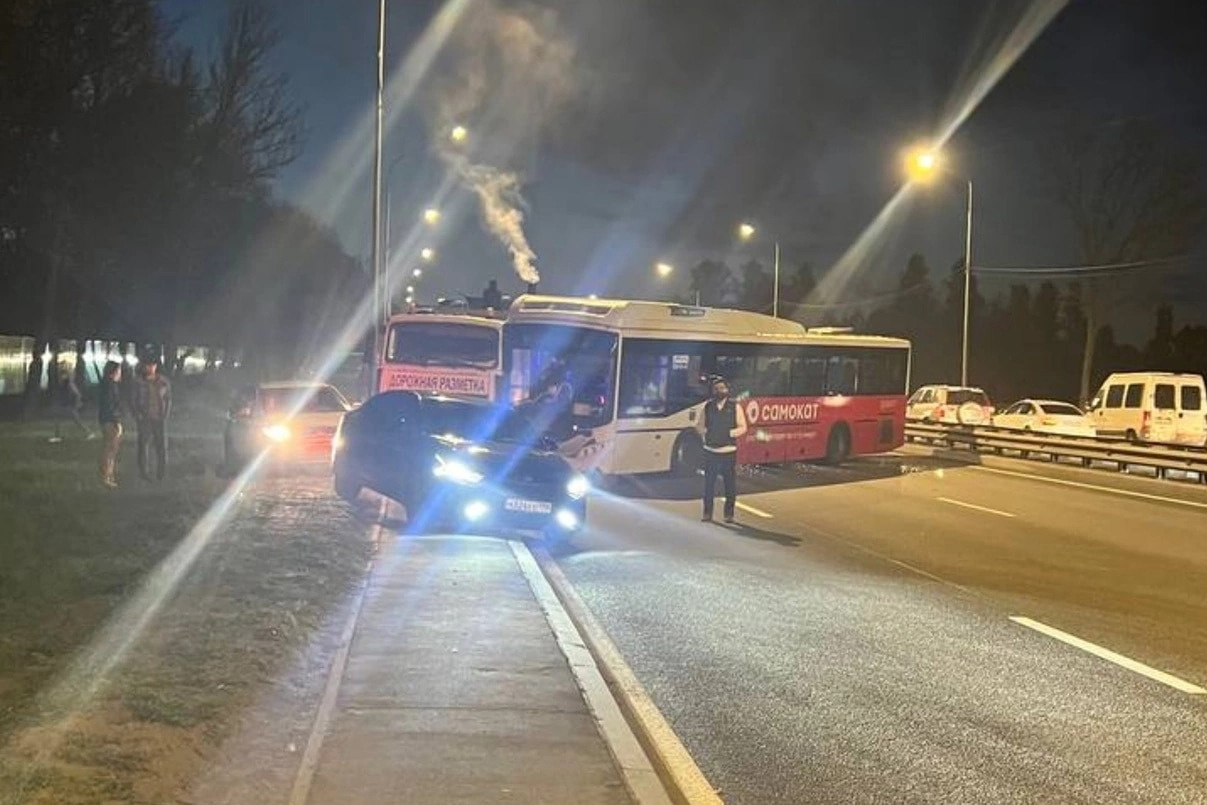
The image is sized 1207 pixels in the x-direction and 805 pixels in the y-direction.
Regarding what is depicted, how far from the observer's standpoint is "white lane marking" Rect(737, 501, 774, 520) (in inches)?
721

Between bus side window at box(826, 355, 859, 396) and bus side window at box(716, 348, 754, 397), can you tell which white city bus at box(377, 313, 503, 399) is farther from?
bus side window at box(826, 355, 859, 396)

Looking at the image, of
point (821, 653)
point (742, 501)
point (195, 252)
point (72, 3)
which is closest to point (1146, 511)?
point (742, 501)

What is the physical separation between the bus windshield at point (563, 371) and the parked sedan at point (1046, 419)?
1957 centimetres

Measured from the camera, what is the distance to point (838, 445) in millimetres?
27781

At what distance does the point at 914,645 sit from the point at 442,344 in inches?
679

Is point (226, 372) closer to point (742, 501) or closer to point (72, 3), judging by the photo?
point (72, 3)

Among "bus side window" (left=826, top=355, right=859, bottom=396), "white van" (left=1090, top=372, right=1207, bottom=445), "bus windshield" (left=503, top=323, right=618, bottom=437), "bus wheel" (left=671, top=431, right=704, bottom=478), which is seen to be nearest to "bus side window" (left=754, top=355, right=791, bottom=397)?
"bus side window" (left=826, top=355, right=859, bottom=396)

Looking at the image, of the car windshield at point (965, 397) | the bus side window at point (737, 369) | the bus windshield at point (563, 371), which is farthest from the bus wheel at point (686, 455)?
the car windshield at point (965, 397)

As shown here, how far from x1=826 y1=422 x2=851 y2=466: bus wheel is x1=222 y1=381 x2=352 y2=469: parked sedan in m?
10.7

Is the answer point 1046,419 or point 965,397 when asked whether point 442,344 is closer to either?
point 1046,419

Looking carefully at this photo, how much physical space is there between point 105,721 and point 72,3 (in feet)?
78.7

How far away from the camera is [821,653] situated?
30.3 feet

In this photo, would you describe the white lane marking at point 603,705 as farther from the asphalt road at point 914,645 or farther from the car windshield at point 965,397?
the car windshield at point 965,397

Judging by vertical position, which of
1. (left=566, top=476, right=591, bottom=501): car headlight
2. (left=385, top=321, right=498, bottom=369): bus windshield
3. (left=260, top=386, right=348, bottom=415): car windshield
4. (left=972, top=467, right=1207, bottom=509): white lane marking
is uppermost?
(left=385, top=321, right=498, bottom=369): bus windshield
